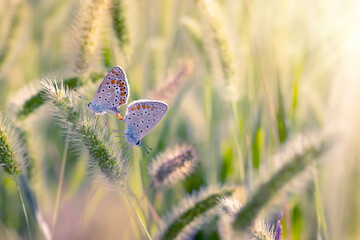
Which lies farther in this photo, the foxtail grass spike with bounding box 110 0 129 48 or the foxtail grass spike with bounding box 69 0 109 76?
the foxtail grass spike with bounding box 110 0 129 48

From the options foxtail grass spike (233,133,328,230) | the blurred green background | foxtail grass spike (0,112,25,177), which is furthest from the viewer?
the blurred green background

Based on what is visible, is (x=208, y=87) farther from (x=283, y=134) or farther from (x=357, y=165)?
(x=357, y=165)

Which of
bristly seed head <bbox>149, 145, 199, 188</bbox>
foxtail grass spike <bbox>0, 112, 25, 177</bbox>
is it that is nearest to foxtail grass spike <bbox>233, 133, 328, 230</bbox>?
bristly seed head <bbox>149, 145, 199, 188</bbox>

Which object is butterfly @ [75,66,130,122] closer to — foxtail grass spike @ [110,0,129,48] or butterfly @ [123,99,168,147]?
butterfly @ [123,99,168,147]

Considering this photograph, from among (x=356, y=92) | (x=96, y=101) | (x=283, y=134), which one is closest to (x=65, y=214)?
(x=96, y=101)

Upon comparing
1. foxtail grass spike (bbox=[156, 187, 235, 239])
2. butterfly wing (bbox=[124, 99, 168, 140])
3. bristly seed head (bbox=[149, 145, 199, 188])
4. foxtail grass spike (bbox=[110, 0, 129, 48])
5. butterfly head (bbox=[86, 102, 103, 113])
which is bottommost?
foxtail grass spike (bbox=[156, 187, 235, 239])

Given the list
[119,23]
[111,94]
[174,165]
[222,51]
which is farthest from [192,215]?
[119,23]

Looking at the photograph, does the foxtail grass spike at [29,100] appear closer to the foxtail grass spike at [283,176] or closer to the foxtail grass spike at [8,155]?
the foxtail grass spike at [8,155]

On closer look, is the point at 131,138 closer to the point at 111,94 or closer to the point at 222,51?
the point at 111,94

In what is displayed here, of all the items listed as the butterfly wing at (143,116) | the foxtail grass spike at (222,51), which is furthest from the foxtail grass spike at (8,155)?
the foxtail grass spike at (222,51)
